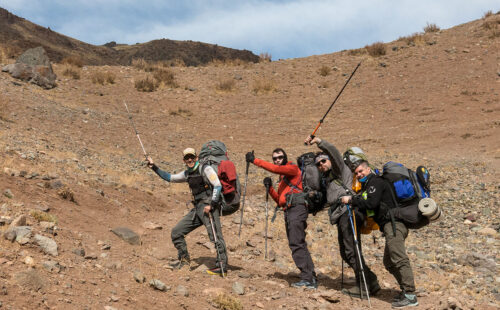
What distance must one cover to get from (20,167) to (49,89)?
38.1 feet

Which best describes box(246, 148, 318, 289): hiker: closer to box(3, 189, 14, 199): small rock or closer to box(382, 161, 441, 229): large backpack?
box(382, 161, 441, 229): large backpack

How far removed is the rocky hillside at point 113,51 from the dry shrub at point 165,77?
83.2 ft

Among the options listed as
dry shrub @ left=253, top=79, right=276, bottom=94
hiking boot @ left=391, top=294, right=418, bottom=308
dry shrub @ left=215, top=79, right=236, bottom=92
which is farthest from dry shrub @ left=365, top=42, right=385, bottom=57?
hiking boot @ left=391, top=294, right=418, bottom=308

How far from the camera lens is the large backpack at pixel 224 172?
6.55 meters

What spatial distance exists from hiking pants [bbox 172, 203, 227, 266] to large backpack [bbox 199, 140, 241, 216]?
239 mm

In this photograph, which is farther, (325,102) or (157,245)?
(325,102)

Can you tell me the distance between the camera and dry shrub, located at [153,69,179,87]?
24.2m

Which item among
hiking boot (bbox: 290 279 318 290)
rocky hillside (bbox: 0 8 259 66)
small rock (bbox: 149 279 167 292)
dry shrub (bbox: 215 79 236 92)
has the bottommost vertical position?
hiking boot (bbox: 290 279 318 290)

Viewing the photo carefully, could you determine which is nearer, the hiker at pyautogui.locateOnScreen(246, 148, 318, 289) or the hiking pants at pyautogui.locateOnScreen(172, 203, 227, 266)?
the hiker at pyautogui.locateOnScreen(246, 148, 318, 289)

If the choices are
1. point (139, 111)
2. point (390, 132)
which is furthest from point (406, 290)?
point (139, 111)

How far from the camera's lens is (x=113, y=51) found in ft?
207

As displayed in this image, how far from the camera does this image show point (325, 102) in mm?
22828

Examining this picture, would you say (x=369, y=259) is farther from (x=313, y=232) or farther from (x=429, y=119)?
(x=429, y=119)

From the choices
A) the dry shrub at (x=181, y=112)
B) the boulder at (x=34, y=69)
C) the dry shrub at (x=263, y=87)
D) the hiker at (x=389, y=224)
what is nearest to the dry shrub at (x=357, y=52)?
the dry shrub at (x=263, y=87)
